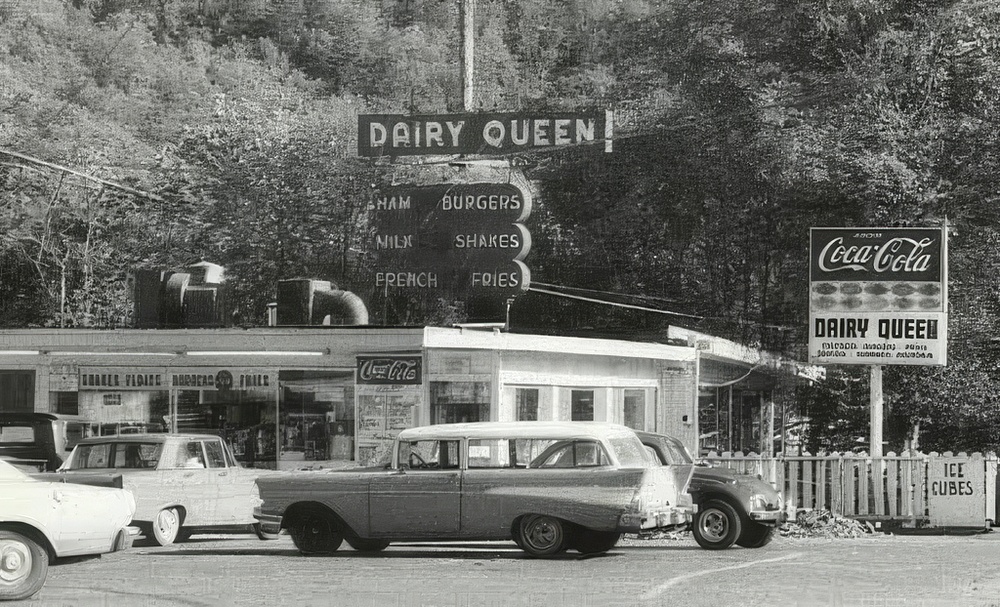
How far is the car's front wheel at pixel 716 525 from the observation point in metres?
15.8

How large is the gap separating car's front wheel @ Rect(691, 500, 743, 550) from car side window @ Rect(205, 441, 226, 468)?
20.3ft

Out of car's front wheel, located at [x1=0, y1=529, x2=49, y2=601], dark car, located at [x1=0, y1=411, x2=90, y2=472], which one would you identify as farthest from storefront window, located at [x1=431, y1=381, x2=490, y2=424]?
car's front wheel, located at [x1=0, y1=529, x2=49, y2=601]

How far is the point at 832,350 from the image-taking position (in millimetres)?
20516

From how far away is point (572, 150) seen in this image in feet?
127

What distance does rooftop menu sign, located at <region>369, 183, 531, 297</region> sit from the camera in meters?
27.7

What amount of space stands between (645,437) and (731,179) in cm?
2181

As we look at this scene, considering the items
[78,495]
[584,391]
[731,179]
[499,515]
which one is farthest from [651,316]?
[78,495]

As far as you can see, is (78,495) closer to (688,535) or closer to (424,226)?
(688,535)

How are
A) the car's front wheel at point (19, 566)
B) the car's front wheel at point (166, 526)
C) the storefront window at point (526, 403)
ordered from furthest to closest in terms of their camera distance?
the storefront window at point (526, 403)
the car's front wheel at point (166, 526)
the car's front wheel at point (19, 566)

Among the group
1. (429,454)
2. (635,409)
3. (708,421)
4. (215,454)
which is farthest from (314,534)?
(708,421)

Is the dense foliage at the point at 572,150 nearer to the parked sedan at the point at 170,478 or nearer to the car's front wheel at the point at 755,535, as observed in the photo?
the car's front wheel at the point at 755,535

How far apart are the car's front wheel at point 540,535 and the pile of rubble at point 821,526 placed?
477cm

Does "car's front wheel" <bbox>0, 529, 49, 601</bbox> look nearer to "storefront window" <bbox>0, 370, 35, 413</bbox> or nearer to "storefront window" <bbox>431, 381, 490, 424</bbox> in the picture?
"storefront window" <bbox>431, 381, 490, 424</bbox>

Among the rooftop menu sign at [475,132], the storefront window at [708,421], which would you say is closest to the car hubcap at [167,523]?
the rooftop menu sign at [475,132]
